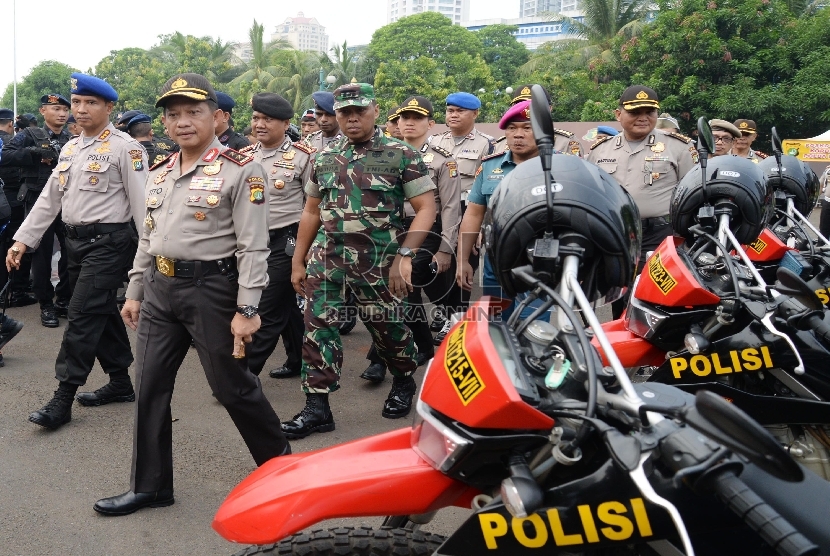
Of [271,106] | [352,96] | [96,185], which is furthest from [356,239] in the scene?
[96,185]

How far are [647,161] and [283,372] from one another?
3225 mm

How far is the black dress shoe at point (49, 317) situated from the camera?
276 inches

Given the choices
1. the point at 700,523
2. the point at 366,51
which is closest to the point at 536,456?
the point at 700,523

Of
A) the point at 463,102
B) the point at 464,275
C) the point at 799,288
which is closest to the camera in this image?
the point at 799,288

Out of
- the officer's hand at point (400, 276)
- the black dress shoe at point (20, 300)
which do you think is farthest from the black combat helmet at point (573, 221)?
the black dress shoe at point (20, 300)

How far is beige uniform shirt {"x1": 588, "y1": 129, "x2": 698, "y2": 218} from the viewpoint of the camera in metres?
5.91

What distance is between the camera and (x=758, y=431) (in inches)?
44.7

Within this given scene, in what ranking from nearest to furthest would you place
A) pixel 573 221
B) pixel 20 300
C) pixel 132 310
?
pixel 573 221 → pixel 132 310 → pixel 20 300

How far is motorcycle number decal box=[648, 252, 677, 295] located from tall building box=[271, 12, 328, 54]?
16032 cm

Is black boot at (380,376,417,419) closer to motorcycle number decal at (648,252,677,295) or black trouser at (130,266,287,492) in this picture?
black trouser at (130,266,287,492)

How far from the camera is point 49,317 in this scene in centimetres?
706

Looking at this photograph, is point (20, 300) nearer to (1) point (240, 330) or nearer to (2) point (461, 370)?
(1) point (240, 330)

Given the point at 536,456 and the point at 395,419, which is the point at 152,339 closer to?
the point at 395,419

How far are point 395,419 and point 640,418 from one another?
11.7ft
